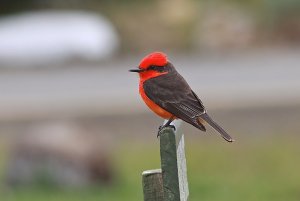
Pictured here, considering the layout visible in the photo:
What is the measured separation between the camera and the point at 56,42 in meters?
25.1

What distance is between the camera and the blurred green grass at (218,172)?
406 inches

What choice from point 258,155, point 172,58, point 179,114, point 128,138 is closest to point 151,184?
point 179,114

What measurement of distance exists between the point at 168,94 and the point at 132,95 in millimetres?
11088

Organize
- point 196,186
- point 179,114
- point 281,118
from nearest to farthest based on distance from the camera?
point 179,114 < point 196,186 < point 281,118

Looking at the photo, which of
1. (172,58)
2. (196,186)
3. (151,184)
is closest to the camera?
(151,184)

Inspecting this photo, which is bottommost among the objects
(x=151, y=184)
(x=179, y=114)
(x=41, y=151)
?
(x=151, y=184)

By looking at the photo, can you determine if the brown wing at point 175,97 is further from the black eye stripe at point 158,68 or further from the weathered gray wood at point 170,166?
the weathered gray wood at point 170,166

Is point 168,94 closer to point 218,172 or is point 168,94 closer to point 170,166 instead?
point 170,166

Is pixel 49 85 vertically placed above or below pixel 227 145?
above

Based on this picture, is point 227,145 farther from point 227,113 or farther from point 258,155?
point 227,113

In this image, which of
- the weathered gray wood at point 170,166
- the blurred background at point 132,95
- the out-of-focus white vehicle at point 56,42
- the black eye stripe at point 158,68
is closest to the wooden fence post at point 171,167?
the weathered gray wood at point 170,166

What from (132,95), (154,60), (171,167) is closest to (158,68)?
(154,60)

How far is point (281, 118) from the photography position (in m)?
13.4

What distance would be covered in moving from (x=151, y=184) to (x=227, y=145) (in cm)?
808
